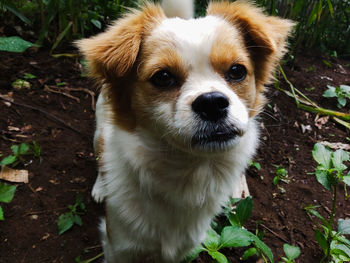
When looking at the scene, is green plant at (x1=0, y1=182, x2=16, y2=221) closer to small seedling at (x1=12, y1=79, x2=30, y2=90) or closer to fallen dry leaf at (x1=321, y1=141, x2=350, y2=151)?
small seedling at (x1=12, y1=79, x2=30, y2=90)

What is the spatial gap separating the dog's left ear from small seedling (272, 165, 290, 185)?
1.20 m

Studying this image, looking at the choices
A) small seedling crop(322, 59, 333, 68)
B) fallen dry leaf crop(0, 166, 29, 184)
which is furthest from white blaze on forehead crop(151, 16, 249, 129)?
small seedling crop(322, 59, 333, 68)

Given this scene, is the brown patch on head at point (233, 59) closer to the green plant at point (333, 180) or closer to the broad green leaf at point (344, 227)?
the green plant at point (333, 180)

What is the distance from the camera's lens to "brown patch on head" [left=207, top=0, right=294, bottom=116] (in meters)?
1.64

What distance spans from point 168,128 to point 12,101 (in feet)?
6.94

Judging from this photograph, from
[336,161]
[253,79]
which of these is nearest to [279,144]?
[336,161]

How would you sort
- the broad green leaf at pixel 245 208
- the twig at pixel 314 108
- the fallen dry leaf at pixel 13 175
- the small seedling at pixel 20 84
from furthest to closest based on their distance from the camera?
the twig at pixel 314 108 → the small seedling at pixel 20 84 → the fallen dry leaf at pixel 13 175 → the broad green leaf at pixel 245 208

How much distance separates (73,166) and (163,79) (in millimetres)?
1527

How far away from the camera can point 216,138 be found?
1.38 metres

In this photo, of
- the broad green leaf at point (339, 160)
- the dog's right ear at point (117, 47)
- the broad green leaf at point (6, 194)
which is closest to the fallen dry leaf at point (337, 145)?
the broad green leaf at point (339, 160)

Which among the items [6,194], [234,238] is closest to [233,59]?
[234,238]

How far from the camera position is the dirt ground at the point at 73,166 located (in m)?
2.11

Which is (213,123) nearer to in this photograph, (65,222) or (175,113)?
(175,113)

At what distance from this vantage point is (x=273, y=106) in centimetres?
361
